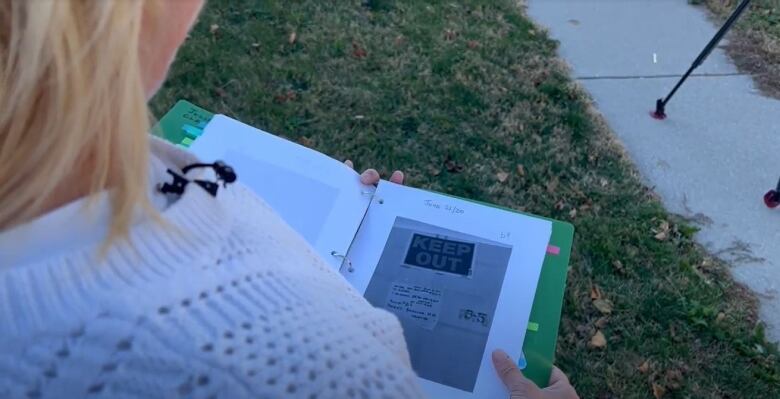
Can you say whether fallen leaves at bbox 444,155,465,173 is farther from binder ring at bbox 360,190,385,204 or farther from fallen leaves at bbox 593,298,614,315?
binder ring at bbox 360,190,385,204

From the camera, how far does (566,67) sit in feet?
10.4

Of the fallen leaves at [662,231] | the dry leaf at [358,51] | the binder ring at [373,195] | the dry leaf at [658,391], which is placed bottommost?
the dry leaf at [658,391]

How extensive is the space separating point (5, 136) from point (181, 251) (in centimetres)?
16

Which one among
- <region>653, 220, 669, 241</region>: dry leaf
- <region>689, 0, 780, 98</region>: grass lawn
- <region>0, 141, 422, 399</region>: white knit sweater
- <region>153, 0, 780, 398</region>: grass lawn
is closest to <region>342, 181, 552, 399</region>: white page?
<region>0, 141, 422, 399</region>: white knit sweater

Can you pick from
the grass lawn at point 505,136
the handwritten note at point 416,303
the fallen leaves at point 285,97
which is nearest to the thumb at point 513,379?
the handwritten note at point 416,303

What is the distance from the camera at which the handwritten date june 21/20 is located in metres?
1.40

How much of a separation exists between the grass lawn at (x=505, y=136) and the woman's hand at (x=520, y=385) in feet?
3.07

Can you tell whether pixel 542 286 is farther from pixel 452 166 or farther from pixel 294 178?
pixel 452 166

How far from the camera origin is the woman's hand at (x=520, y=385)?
115 centimetres

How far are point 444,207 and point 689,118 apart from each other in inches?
75.7

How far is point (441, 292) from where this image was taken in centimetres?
130

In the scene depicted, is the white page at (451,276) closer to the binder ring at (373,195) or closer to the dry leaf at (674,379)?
the binder ring at (373,195)

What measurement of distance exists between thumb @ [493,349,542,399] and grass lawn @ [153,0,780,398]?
0.97 m

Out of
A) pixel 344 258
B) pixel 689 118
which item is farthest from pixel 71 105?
pixel 689 118
